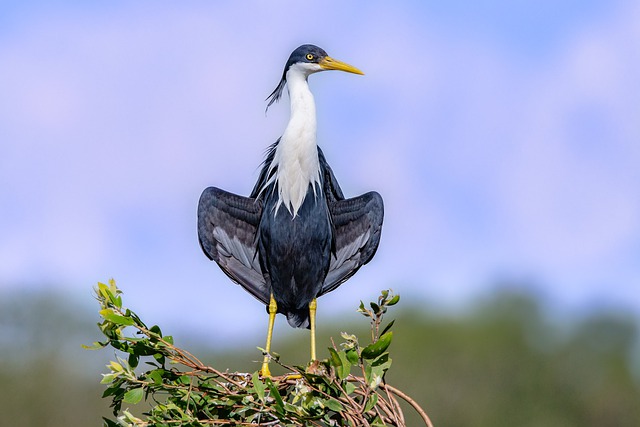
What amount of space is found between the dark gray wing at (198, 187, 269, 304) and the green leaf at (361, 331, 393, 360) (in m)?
2.61

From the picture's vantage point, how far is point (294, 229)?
7.05 meters

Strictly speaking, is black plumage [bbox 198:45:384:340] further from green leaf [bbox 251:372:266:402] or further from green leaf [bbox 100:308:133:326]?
green leaf [bbox 251:372:266:402]

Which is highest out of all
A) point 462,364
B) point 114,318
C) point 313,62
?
point 313,62

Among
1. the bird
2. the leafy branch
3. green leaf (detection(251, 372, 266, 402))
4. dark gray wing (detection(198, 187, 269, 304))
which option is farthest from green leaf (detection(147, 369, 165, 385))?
dark gray wing (detection(198, 187, 269, 304))

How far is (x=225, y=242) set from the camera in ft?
23.5

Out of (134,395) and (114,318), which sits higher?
(114,318)

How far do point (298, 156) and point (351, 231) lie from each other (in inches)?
25.7

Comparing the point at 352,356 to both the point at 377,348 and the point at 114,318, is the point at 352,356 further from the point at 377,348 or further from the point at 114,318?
the point at 114,318

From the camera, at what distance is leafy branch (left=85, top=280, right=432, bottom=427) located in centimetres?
468

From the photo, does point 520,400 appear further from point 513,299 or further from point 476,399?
point 513,299

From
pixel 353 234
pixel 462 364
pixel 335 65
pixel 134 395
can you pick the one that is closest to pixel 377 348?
pixel 134 395

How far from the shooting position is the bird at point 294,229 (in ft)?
23.2

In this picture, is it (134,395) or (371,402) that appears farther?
(134,395)

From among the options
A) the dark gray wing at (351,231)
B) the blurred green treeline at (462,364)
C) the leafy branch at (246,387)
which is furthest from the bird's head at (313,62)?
the blurred green treeline at (462,364)
